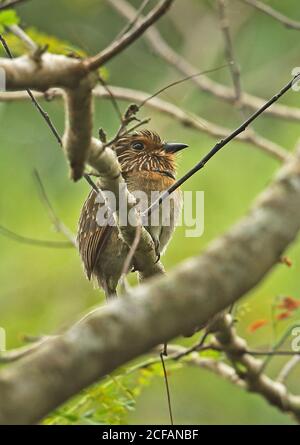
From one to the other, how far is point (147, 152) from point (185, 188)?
1.80m

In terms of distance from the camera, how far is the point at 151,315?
1704mm

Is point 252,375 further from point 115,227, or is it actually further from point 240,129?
point 240,129

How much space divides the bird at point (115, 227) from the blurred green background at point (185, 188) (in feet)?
4.59

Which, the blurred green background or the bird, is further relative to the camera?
the blurred green background

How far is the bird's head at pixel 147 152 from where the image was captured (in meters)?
5.09

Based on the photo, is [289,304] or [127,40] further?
[289,304]

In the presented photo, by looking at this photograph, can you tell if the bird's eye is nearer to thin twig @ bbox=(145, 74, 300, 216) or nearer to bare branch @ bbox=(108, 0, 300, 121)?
bare branch @ bbox=(108, 0, 300, 121)

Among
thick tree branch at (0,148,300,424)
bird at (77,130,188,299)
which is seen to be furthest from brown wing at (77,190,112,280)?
thick tree branch at (0,148,300,424)

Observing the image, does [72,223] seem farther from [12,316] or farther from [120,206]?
[120,206]

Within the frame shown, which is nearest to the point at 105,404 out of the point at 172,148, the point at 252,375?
the point at 252,375

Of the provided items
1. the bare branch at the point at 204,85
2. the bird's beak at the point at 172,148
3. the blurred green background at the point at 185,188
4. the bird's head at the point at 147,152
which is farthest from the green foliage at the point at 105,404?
the bare branch at the point at 204,85

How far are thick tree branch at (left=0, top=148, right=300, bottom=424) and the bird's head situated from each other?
3156 mm

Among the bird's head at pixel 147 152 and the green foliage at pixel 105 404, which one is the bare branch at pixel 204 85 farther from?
the green foliage at pixel 105 404

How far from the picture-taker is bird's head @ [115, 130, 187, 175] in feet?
16.7
